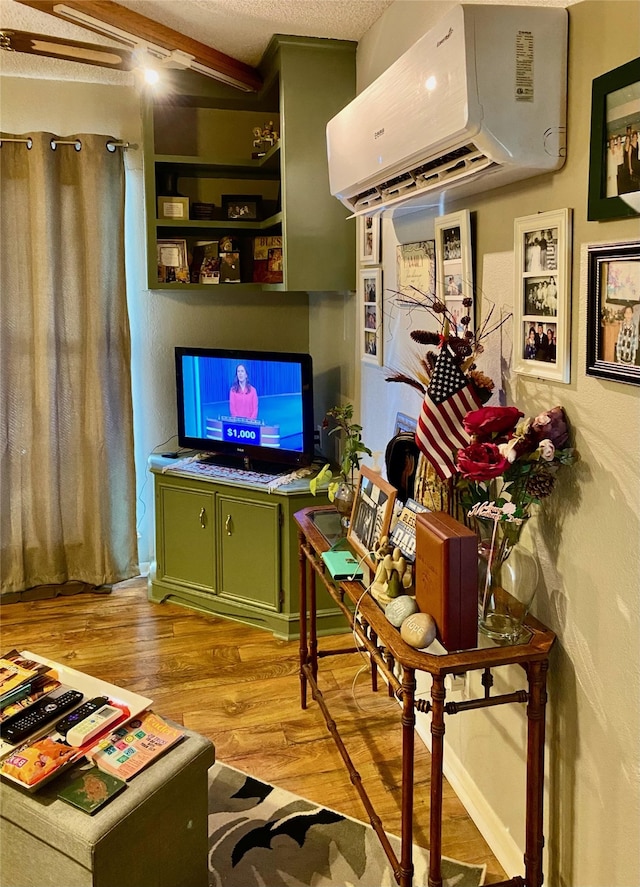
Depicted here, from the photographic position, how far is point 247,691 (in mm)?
2783

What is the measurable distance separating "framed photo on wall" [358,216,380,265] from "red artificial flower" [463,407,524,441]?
1330 millimetres

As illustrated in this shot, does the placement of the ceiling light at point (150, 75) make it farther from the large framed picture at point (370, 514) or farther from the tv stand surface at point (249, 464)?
the large framed picture at point (370, 514)

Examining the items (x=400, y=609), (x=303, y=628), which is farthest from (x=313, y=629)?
(x=400, y=609)

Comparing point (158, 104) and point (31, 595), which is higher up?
point (158, 104)

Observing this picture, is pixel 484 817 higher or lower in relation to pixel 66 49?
lower

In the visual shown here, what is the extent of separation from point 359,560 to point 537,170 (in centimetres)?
112

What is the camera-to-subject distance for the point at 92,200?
11.4 feet

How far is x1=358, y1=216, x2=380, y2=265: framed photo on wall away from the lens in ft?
9.03

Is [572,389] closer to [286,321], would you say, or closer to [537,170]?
[537,170]

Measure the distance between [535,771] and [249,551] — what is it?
1.87m

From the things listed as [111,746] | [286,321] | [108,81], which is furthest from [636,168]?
[108,81]

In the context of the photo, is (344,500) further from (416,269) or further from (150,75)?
(150,75)

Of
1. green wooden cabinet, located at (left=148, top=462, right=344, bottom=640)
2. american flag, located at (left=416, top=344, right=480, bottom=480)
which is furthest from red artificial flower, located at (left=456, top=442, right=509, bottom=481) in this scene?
green wooden cabinet, located at (left=148, top=462, right=344, bottom=640)

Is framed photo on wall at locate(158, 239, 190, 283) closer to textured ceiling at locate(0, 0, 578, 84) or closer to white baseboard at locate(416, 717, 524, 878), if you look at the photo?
textured ceiling at locate(0, 0, 578, 84)
